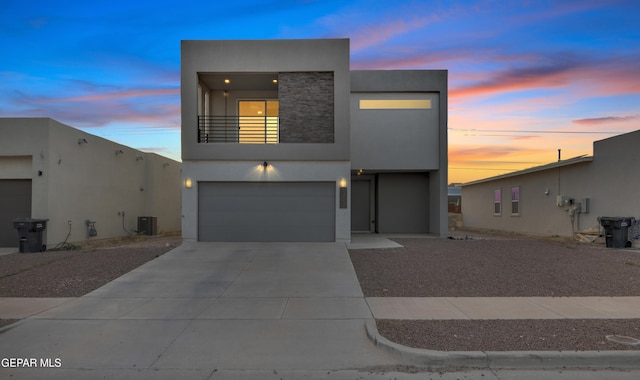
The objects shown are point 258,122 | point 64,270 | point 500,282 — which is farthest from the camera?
point 258,122

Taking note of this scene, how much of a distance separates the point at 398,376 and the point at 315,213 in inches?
399

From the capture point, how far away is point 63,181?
16.4 metres

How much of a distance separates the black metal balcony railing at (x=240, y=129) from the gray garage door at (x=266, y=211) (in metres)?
2.26

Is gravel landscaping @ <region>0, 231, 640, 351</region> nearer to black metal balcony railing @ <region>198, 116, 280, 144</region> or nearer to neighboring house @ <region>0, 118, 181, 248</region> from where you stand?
neighboring house @ <region>0, 118, 181, 248</region>

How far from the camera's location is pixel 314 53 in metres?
15.2

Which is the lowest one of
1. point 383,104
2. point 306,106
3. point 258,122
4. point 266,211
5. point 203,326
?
point 203,326

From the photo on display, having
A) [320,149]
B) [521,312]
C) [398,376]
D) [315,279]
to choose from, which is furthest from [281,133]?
[398,376]

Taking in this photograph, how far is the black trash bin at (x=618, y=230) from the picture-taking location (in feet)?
47.1

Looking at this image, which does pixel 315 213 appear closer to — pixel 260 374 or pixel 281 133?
pixel 281 133

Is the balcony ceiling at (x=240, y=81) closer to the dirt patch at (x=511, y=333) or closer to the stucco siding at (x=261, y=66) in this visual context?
the stucco siding at (x=261, y=66)

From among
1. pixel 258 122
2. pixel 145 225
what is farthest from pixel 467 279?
pixel 145 225

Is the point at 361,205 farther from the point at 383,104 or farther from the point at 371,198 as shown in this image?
the point at 383,104

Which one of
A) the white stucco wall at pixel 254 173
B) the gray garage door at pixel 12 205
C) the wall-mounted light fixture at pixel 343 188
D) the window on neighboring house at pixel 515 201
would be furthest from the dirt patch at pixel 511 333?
the window on neighboring house at pixel 515 201

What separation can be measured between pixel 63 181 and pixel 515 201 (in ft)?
72.7
